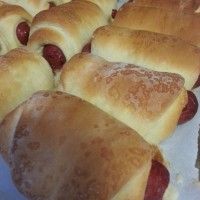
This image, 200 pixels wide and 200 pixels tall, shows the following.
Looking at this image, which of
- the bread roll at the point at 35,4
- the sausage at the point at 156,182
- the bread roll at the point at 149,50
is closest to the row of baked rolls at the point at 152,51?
the bread roll at the point at 149,50

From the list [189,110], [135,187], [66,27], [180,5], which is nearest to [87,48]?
[66,27]

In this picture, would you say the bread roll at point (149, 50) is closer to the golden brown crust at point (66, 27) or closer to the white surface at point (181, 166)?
the golden brown crust at point (66, 27)

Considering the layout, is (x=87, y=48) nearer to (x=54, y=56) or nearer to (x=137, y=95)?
(x=54, y=56)

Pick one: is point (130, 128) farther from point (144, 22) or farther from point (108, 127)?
point (144, 22)

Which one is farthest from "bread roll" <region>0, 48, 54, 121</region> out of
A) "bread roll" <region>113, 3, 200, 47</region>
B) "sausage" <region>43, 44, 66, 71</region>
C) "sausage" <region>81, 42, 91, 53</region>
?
"bread roll" <region>113, 3, 200, 47</region>

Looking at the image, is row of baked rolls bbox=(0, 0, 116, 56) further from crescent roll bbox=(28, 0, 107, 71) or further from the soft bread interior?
the soft bread interior

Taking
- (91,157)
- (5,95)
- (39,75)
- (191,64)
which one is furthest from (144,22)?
(91,157)
